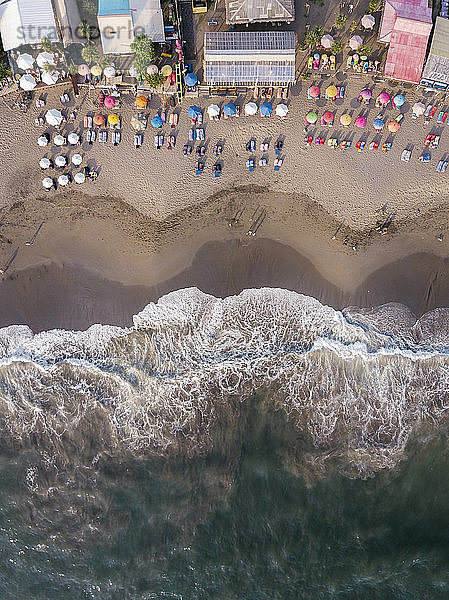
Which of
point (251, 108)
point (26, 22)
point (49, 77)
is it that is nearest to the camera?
point (26, 22)

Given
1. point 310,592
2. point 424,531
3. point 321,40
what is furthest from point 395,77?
point 310,592

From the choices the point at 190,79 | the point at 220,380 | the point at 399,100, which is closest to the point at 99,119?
the point at 190,79

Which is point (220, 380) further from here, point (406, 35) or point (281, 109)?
point (406, 35)

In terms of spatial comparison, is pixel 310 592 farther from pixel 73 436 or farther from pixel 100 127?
pixel 100 127

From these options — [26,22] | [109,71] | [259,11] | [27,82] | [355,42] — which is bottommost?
[27,82]

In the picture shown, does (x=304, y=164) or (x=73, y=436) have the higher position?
(x=304, y=164)

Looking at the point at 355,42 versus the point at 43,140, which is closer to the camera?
the point at 355,42

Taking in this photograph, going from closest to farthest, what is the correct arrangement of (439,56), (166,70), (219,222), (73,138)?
(439,56) → (166,70) → (73,138) → (219,222)
